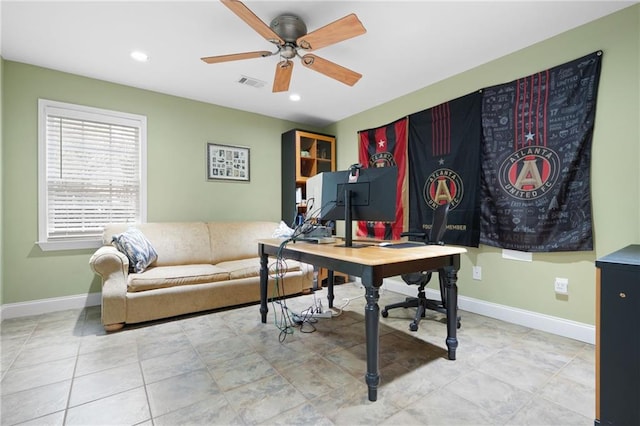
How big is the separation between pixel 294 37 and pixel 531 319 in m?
3.12

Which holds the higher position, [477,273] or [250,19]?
[250,19]

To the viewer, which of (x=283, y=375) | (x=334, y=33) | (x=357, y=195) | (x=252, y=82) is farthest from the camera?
(x=252, y=82)

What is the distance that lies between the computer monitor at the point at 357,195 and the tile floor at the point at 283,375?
91cm

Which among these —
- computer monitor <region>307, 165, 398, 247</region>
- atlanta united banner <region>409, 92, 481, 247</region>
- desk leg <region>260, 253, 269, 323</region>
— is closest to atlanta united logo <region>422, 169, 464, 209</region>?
atlanta united banner <region>409, 92, 481, 247</region>

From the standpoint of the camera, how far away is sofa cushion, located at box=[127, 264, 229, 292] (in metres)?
2.61

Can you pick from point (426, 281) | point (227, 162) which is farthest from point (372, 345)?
point (227, 162)

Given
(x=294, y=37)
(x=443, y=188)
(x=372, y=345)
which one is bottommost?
(x=372, y=345)

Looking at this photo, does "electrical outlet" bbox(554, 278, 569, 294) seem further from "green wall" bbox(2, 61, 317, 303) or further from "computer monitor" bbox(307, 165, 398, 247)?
"green wall" bbox(2, 61, 317, 303)

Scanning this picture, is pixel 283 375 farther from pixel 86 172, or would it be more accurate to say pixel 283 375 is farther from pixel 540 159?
pixel 86 172

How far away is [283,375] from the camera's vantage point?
1.80m

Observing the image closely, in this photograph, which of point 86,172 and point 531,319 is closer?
point 531,319

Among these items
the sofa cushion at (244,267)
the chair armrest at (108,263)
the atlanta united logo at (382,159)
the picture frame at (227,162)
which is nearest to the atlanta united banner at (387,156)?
the atlanta united logo at (382,159)

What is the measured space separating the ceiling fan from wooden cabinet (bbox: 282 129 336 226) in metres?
1.74

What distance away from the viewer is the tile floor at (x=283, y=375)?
1441mm
